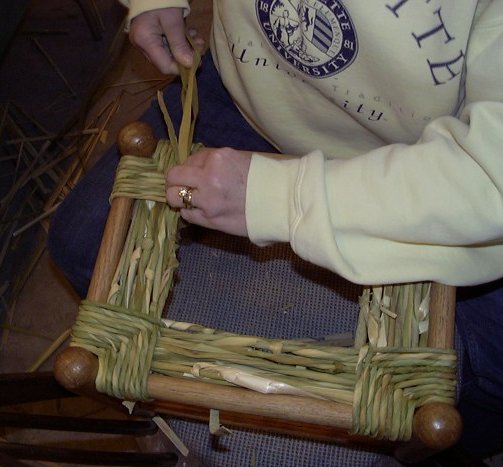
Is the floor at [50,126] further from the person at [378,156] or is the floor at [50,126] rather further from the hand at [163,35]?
the person at [378,156]

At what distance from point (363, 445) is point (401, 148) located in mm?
359

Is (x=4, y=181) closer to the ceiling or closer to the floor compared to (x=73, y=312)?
closer to the ceiling

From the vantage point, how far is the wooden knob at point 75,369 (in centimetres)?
62

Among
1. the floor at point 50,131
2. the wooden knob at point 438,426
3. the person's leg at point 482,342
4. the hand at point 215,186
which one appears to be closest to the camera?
the wooden knob at point 438,426

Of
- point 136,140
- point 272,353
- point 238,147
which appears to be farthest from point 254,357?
point 238,147

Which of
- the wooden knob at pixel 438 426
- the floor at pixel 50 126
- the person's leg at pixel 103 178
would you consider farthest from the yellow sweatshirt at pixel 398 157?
the floor at pixel 50 126

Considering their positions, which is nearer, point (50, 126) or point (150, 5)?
point (150, 5)

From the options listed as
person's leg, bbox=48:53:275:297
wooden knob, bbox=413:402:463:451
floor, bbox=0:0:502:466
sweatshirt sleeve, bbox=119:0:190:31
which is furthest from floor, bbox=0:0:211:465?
wooden knob, bbox=413:402:463:451

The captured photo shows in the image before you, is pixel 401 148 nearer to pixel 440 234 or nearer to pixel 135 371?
pixel 440 234

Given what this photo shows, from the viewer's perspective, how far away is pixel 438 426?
576 mm

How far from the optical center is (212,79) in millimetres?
978

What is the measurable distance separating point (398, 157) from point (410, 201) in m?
0.04

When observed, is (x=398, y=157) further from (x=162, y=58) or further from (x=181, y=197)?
(x=162, y=58)

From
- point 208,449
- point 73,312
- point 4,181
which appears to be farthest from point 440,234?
point 4,181
